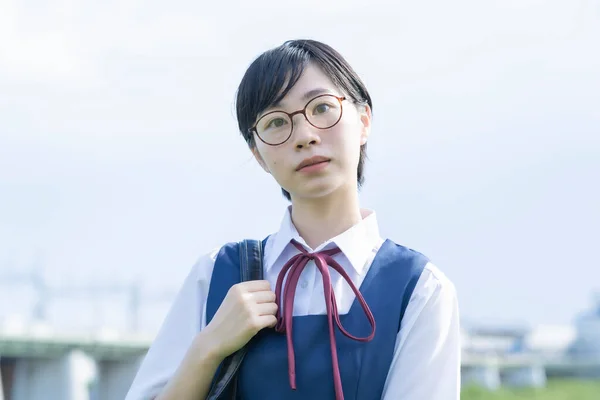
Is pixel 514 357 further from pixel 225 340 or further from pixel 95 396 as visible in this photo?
pixel 225 340

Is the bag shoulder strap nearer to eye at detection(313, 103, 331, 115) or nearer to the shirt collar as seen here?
the shirt collar

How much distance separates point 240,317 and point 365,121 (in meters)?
0.57

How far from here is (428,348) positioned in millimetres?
1849

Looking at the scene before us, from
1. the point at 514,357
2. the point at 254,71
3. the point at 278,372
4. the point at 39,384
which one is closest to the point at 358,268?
the point at 278,372

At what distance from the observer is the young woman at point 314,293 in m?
1.85

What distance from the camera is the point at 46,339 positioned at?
23.5 metres

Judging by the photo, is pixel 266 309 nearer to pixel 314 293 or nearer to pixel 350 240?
pixel 314 293

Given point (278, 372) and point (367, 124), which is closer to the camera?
point (278, 372)

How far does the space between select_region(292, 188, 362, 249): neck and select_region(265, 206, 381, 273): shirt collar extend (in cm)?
3

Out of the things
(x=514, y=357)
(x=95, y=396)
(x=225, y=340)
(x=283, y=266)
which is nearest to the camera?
(x=225, y=340)

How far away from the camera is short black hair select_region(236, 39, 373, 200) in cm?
199

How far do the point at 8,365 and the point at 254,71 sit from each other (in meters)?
23.2

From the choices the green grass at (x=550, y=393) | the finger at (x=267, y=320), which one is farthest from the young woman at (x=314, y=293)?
the green grass at (x=550, y=393)

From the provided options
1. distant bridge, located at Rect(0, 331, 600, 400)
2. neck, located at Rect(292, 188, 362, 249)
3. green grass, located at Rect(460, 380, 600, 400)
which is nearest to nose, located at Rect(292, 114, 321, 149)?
neck, located at Rect(292, 188, 362, 249)
